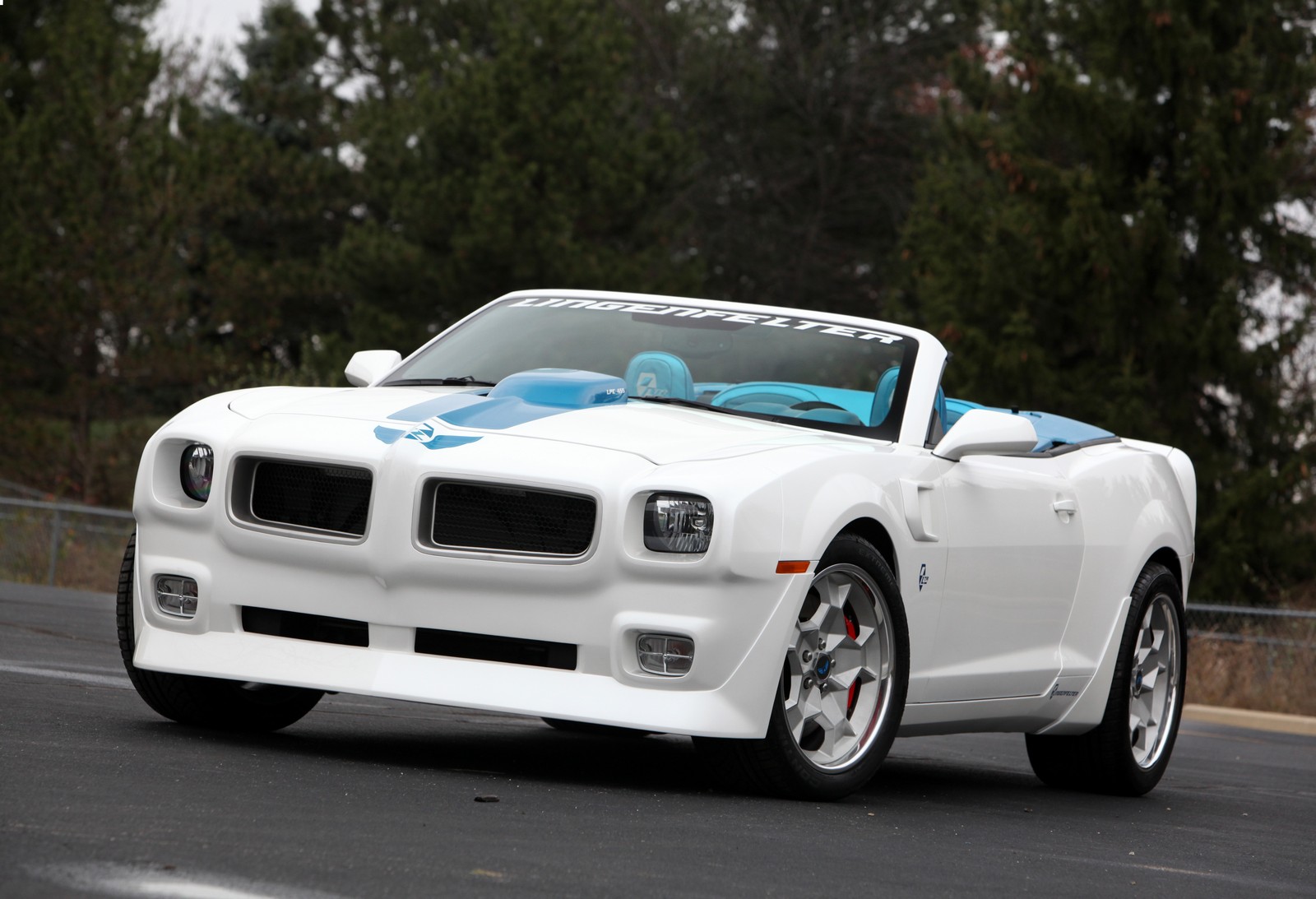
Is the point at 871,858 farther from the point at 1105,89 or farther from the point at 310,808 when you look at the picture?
the point at 1105,89

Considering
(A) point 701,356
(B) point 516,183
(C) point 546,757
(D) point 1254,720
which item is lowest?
(D) point 1254,720

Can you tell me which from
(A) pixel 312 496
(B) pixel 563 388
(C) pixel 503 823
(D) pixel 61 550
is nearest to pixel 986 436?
(B) pixel 563 388

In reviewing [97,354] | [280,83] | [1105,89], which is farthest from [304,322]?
[1105,89]

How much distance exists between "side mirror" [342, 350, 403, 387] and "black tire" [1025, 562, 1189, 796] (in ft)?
9.14

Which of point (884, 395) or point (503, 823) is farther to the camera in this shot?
point (884, 395)

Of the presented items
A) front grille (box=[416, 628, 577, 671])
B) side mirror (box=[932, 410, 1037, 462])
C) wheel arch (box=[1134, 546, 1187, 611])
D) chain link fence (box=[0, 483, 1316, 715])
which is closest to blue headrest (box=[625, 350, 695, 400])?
side mirror (box=[932, 410, 1037, 462])

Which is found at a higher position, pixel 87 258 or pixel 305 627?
pixel 87 258

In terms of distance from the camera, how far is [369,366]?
7090 mm

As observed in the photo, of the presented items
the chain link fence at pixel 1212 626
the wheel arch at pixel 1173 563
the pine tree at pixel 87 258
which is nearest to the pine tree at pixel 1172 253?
the chain link fence at pixel 1212 626

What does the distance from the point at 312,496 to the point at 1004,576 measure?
237 centimetres

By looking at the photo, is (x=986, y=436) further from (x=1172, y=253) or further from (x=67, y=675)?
(x=1172, y=253)

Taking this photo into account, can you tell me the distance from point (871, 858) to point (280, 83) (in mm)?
36894

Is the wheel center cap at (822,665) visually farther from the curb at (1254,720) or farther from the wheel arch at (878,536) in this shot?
the curb at (1254,720)

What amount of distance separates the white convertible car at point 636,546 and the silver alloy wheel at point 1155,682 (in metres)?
0.66
